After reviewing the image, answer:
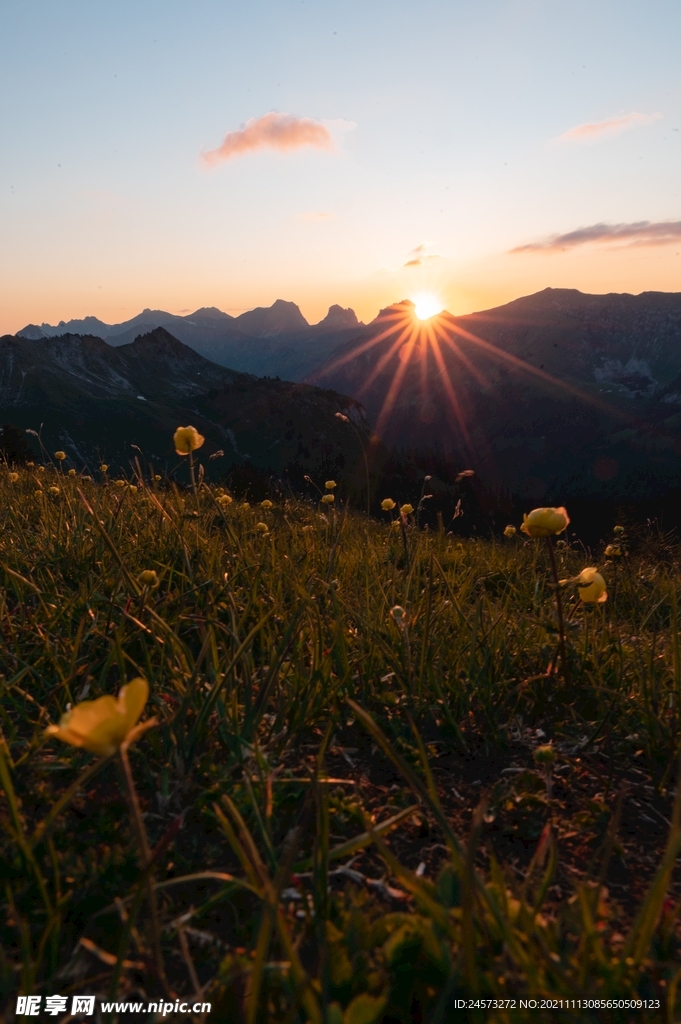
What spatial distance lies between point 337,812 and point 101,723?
0.99m

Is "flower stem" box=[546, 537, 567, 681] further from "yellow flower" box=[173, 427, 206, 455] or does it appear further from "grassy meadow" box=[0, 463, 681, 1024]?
"yellow flower" box=[173, 427, 206, 455]

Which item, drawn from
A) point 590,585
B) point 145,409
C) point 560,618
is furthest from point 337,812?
point 145,409

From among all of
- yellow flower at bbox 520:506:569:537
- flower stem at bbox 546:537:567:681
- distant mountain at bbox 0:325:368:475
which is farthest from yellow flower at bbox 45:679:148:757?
distant mountain at bbox 0:325:368:475

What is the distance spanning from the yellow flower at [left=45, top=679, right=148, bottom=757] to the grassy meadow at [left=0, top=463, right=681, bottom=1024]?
103 millimetres

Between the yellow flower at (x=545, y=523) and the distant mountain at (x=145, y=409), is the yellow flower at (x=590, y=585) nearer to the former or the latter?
the yellow flower at (x=545, y=523)

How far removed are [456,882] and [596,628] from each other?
183 cm

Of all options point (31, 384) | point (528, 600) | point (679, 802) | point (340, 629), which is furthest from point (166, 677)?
point (31, 384)

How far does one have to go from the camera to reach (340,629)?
2338 millimetres

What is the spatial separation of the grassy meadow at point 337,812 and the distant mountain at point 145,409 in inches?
2766

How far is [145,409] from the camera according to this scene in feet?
345

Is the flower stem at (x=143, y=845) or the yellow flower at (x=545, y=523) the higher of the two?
the yellow flower at (x=545, y=523)

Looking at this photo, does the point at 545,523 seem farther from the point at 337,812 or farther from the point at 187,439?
the point at 187,439

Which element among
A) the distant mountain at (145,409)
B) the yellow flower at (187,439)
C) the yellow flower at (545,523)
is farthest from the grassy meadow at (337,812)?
the distant mountain at (145,409)

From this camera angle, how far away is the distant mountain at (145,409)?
86625 mm
